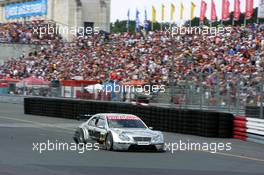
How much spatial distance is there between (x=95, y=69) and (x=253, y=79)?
924 inches

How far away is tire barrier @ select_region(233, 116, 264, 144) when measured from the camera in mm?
24242

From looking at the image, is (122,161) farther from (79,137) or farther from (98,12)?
(98,12)

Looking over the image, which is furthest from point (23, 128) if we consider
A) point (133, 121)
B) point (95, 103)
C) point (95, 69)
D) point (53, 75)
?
point (53, 75)

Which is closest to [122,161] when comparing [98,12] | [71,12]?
[71,12]

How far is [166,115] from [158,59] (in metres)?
14.3

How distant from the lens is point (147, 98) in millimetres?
34438

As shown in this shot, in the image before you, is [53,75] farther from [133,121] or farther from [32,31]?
[133,121]

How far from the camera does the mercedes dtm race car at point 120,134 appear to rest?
19.5 meters

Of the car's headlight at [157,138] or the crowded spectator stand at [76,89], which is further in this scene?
the crowded spectator stand at [76,89]

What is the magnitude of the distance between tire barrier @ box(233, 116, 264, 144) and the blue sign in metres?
44.0

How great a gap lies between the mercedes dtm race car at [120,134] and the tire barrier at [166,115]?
587 cm
